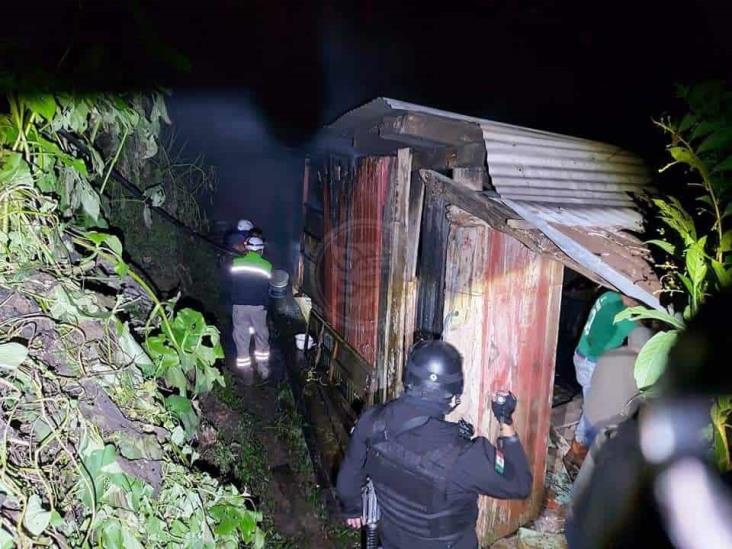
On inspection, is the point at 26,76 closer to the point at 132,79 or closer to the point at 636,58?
the point at 132,79

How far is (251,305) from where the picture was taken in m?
7.70

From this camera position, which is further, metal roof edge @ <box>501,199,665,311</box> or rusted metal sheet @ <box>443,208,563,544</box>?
rusted metal sheet @ <box>443,208,563,544</box>

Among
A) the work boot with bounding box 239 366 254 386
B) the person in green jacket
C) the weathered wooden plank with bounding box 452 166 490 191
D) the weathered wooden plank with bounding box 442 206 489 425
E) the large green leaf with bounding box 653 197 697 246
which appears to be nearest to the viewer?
the large green leaf with bounding box 653 197 697 246

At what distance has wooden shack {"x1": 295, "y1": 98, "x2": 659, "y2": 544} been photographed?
2986 mm

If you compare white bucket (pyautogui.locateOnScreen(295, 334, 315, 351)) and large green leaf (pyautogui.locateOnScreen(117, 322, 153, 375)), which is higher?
large green leaf (pyautogui.locateOnScreen(117, 322, 153, 375))

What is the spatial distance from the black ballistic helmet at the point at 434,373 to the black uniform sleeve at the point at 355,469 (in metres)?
0.38

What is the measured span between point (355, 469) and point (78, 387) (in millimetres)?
1835

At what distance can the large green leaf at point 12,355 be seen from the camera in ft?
5.49

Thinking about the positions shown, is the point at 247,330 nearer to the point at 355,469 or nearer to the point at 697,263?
the point at 355,469

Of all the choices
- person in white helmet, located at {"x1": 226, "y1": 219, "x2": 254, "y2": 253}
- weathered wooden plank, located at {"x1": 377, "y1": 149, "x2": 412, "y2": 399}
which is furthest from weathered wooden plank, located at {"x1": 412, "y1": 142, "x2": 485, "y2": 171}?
person in white helmet, located at {"x1": 226, "y1": 219, "x2": 254, "y2": 253}

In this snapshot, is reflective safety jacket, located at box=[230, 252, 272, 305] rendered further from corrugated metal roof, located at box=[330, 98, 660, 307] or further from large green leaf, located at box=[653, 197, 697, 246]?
large green leaf, located at box=[653, 197, 697, 246]

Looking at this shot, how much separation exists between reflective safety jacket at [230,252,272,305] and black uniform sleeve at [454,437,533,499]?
17.6ft

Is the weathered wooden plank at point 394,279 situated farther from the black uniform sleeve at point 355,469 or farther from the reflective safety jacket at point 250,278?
the reflective safety jacket at point 250,278

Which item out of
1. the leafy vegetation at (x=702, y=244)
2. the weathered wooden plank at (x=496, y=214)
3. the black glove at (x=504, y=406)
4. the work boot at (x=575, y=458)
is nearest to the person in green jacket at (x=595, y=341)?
the work boot at (x=575, y=458)
